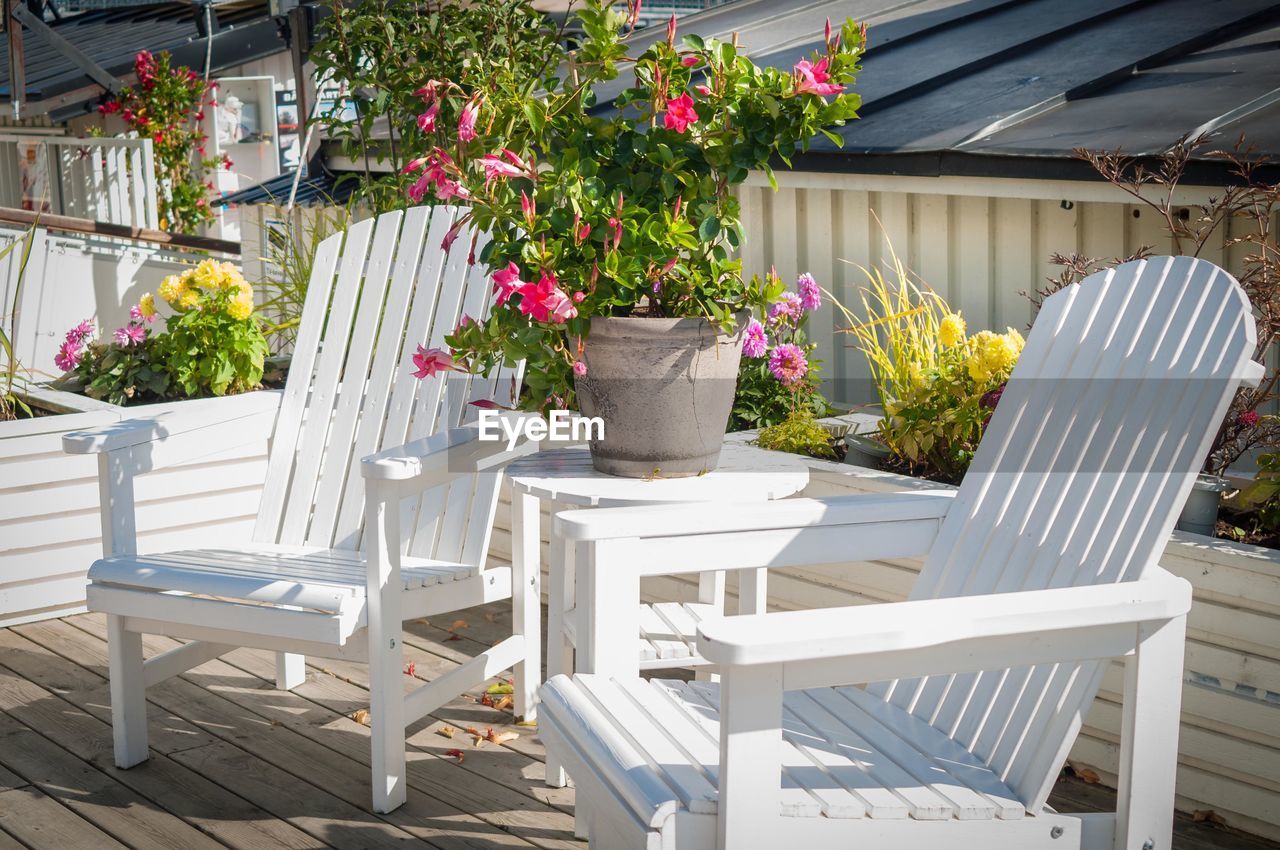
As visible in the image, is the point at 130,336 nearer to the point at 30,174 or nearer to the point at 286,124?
the point at 30,174

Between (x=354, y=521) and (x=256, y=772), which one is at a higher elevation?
(x=354, y=521)

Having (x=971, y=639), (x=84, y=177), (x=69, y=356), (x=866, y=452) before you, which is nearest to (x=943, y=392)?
(x=866, y=452)

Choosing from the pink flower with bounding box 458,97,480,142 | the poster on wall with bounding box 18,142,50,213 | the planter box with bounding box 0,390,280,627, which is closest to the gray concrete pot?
the pink flower with bounding box 458,97,480,142

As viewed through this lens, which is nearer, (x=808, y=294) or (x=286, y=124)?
(x=808, y=294)

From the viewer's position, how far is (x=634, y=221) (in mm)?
A: 2426

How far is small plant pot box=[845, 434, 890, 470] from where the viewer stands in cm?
339

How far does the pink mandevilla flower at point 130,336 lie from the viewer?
14.8 ft

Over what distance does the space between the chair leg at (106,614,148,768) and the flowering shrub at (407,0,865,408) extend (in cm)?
108

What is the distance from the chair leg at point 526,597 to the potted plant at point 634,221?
2.26 ft

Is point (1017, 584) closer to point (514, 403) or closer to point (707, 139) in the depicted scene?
point (707, 139)

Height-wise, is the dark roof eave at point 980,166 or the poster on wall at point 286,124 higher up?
the poster on wall at point 286,124

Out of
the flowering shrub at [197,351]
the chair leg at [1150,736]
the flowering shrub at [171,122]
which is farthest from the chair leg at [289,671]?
the flowering shrub at [171,122]

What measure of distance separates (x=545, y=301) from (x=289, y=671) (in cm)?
160

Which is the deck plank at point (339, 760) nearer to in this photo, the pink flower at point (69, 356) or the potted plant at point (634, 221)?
the potted plant at point (634, 221)
